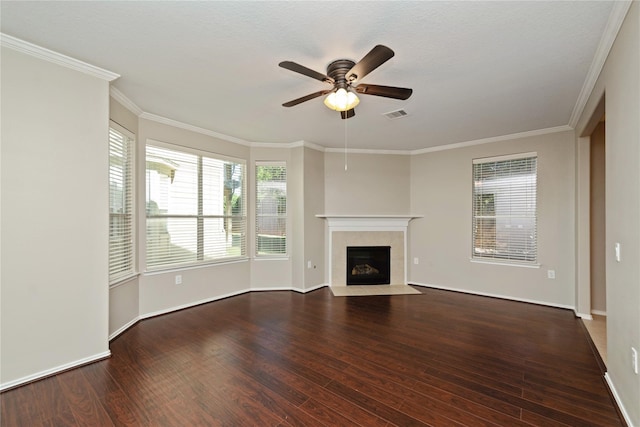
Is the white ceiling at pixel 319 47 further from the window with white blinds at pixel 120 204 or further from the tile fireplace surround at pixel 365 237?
the tile fireplace surround at pixel 365 237

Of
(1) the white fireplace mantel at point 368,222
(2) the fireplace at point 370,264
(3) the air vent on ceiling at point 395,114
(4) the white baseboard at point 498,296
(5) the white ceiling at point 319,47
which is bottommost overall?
(4) the white baseboard at point 498,296

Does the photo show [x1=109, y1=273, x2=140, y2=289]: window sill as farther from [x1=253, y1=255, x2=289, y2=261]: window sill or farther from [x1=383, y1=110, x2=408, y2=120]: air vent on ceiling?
[x1=383, y1=110, x2=408, y2=120]: air vent on ceiling

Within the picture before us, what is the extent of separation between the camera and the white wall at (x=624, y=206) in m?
1.65

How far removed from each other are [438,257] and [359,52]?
13.6 feet

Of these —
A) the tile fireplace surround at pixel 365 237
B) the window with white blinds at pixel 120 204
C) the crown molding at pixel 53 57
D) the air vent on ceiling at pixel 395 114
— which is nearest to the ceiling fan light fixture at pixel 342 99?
the air vent on ceiling at pixel 395 114

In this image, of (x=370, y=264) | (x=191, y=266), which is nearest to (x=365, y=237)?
(x=370, y=264)

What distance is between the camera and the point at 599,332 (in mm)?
3217

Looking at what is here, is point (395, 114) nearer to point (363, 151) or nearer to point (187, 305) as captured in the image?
point (363, 151)

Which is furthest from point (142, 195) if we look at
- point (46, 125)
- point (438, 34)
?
point (438, 34)

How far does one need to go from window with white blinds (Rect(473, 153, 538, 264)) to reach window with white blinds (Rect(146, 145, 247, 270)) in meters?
4.06

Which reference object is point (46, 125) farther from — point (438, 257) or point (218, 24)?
point (438, 257)

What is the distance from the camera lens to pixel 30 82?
2246 mm

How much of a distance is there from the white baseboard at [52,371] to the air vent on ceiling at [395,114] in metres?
3.96

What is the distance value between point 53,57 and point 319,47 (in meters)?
2.17
